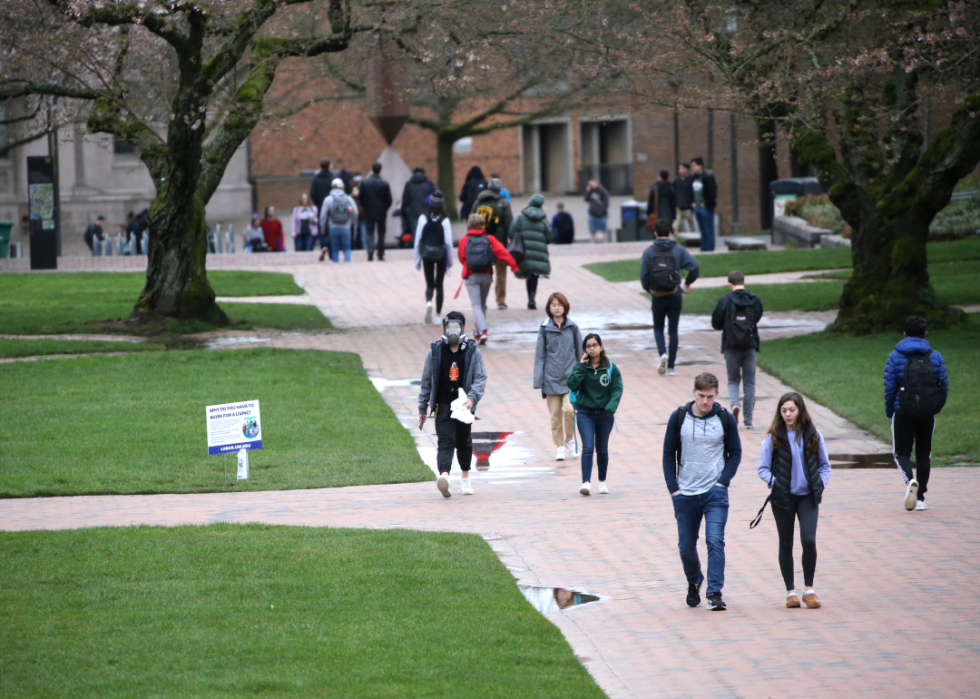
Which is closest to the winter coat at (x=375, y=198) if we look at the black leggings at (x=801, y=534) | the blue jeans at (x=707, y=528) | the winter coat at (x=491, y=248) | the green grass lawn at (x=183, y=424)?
the green grass lawn at (x=183, y=424)

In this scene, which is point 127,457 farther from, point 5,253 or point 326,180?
point 5,253

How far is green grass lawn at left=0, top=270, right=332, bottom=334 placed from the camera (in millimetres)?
20969

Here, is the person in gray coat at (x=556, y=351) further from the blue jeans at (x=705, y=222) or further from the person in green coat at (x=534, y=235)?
the blue jeans at (x=705, y=222)

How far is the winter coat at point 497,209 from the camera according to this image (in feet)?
68.7

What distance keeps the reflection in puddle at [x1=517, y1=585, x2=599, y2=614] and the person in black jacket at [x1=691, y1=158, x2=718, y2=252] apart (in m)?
22.4

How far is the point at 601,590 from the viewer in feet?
27.5

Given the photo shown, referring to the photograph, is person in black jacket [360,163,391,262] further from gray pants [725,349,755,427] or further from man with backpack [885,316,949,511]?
man with backpack [885,316,949,511]

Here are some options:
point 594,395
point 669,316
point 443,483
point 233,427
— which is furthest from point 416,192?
point 594,395

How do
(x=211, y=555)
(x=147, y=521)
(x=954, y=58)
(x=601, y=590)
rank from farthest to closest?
(x=954, y=58) < (x=147, y=521) < (x=211, y=555) < (x=601, y=590)

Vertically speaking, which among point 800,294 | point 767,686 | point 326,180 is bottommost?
point 767,686

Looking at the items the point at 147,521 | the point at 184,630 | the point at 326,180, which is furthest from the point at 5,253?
the point at 184,630

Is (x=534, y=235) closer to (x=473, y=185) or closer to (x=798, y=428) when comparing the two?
(x=473, y=185)

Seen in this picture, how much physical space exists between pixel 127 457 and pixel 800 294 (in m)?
13.8

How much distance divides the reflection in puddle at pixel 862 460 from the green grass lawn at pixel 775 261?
43.4 ft
